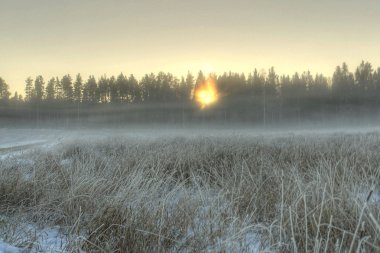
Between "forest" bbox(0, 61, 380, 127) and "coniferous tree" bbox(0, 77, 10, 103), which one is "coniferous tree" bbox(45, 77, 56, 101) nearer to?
"forest" bbox(0, 61, 380, 127)

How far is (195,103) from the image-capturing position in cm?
8306

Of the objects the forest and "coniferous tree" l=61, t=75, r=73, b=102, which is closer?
the forest

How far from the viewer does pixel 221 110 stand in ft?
263

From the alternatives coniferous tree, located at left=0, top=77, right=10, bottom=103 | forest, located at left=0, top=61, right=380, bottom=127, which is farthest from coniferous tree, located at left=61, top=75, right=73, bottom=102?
coniferous tree, located at left=0, top=77, right=10, bottom=103

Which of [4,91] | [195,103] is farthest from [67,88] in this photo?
[195,103]

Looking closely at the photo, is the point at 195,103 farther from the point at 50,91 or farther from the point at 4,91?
the point at 4,91

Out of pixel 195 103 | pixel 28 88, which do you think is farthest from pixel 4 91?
pixel 195 103

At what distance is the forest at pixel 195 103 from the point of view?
259ft

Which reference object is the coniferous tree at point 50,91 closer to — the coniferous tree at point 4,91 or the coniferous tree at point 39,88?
the coniferous tree at point 39,88

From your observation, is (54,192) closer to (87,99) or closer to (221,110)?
(221,110)

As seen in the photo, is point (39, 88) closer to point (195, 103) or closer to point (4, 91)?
point (4, 91)

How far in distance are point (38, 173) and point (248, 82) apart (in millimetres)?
82296

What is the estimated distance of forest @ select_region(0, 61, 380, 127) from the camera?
78.8 meters

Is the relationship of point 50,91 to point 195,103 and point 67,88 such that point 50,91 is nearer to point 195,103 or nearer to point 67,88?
point 67,88
